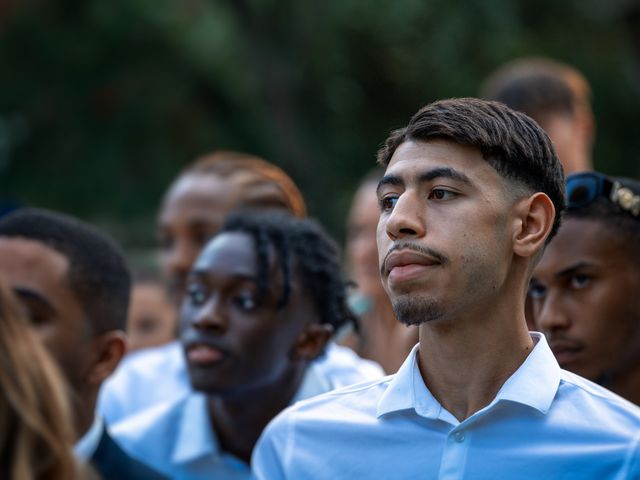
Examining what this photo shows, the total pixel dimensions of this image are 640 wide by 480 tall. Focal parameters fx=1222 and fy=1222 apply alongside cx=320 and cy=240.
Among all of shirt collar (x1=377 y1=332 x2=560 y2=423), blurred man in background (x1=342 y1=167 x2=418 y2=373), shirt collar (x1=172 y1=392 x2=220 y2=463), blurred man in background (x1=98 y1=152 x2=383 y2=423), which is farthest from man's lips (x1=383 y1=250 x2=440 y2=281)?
blurred man in background (x1=342 y1=167 x2=418 y2=373)

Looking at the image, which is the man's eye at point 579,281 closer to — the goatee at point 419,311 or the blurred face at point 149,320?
the goatee at point 419,311

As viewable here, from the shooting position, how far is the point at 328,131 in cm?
1377

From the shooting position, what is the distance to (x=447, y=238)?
306 cm

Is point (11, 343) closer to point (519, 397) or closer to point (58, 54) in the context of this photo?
point (519, 397)

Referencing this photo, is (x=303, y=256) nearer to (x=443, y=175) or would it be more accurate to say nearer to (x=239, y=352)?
(x=239, y=352)

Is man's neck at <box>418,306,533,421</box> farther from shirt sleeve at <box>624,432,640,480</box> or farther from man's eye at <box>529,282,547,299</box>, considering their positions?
man's eye at <box>529,282,547,299</box>

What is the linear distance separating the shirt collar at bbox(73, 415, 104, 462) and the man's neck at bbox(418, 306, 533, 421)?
1.37 metres

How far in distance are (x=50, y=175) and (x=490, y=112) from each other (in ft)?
34.6

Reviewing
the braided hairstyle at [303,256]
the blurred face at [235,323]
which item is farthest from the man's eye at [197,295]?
the braided hairstyle at [303,256]

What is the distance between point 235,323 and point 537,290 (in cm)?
116

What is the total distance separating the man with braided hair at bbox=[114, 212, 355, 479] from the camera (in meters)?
4.55

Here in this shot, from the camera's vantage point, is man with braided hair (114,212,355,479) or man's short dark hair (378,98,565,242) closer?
man's short dark hair (378,98,565,242)

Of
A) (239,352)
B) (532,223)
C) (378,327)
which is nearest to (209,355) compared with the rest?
(239,352)

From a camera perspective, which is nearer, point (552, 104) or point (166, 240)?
point (166, 240)
